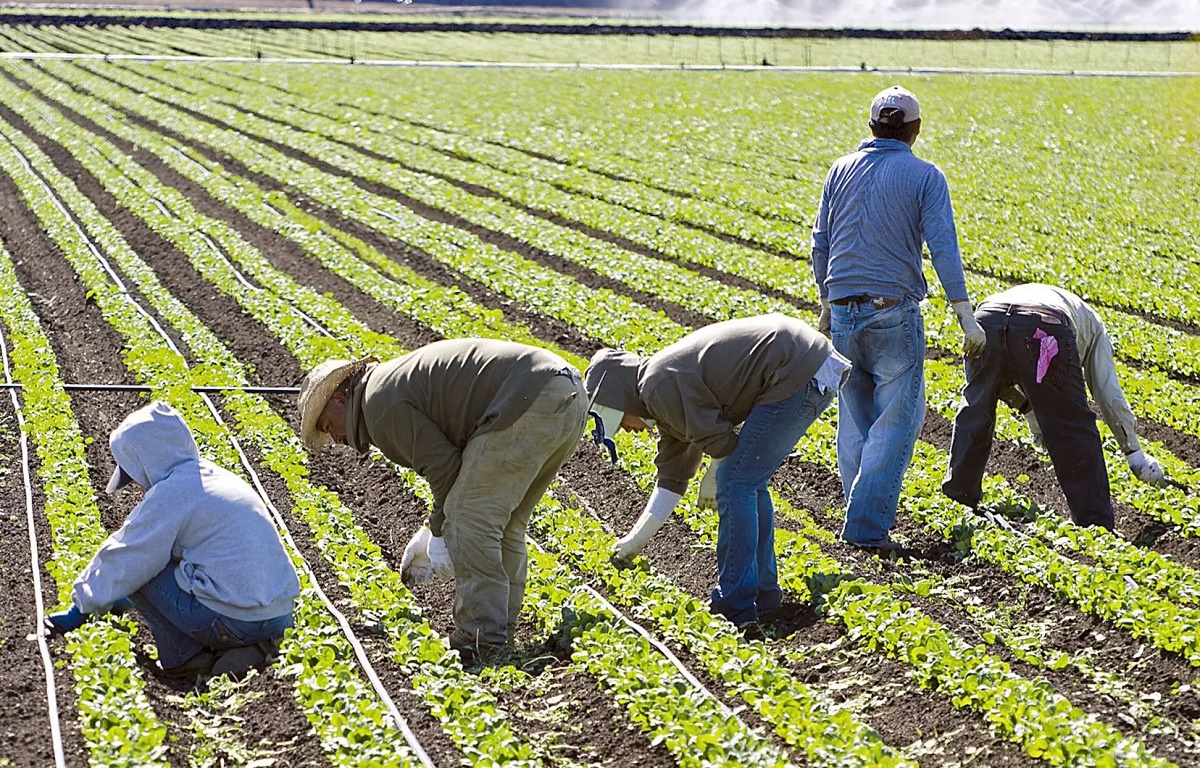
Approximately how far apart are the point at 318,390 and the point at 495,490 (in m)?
0.84

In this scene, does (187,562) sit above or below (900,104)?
below

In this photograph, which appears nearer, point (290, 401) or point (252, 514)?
point (252, 514)

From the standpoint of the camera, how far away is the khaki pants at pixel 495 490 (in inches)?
227

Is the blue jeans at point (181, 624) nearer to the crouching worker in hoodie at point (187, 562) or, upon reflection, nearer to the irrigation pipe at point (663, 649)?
the crouching worker in hoodie at point (187, 562)

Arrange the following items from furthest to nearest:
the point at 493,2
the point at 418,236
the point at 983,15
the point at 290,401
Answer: the point at 493,2, the point at 983,15, the point at 418,236, the point at 290,401

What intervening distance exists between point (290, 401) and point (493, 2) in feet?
265

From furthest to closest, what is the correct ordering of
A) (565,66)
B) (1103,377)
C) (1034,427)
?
(565,66)
(1034,427)
(1103,377)

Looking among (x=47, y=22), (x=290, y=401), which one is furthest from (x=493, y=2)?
(x=290, y=401)

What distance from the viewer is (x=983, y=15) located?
7900cm

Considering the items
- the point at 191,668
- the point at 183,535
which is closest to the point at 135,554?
the point at 183,535

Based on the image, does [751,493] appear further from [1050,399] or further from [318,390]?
[1050,399]

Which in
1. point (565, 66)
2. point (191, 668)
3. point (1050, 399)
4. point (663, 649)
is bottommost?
point (191, 668)

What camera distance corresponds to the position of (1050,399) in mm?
7414

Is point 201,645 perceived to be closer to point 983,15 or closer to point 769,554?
point 769,554
